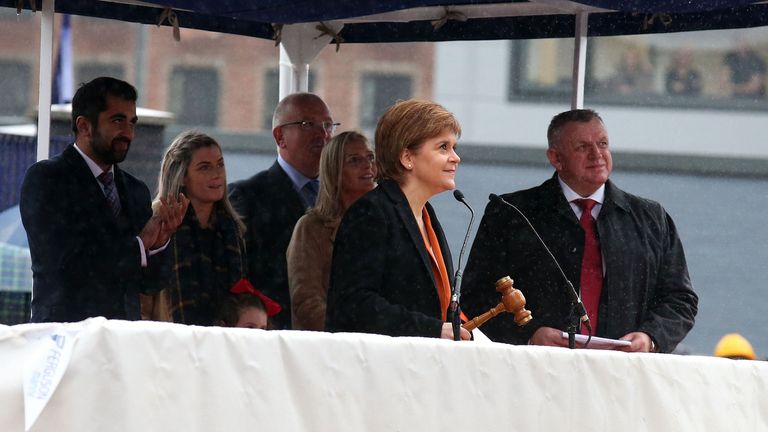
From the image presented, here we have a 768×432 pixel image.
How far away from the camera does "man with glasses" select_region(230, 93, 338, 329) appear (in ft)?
15.4

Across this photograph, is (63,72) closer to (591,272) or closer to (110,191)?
(110,191)

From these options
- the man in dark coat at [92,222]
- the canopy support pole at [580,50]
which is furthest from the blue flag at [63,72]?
the man in dark coat at [92,222]

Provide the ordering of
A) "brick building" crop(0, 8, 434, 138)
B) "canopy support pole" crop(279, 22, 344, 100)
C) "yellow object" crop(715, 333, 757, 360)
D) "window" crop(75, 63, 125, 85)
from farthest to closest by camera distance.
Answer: "window" crop(75, 63, 125, 85)
"brick building" crop(0, 8, 434, 138)
"yellow object" crop(715, 333, 757, 360)
"canopy support pole" crop(279, 22, 344, 100)

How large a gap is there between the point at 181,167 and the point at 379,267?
1.34m

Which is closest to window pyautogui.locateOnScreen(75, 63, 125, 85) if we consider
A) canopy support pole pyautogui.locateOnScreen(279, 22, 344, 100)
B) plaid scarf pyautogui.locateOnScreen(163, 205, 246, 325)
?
canopy support pole pyautogui.locateOnScreen(279, 22, 344, 100)

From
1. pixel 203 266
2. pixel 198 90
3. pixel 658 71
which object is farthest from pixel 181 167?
pixel 198 90

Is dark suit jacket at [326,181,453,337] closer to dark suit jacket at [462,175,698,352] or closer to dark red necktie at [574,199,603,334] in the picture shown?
dark suit jacket at [462,175,698,352]

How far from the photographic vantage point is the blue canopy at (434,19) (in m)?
4.56

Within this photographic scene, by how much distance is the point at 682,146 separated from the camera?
91.4 ft

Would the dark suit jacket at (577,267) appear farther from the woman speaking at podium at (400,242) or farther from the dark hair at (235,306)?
the woman speaking at podium at (400,242)

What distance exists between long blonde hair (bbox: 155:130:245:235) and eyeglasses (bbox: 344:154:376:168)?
1.44 feet

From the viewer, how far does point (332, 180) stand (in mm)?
4402

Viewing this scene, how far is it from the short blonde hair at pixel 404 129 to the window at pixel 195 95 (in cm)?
3008

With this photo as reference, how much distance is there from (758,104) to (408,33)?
76.7 ft
